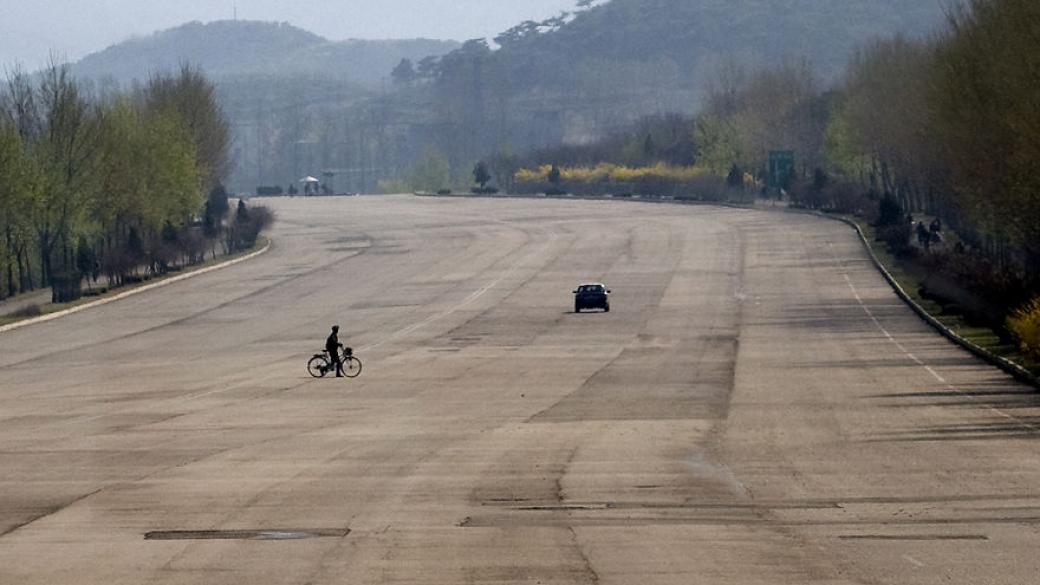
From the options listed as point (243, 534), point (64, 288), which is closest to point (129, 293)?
point (64, 288)

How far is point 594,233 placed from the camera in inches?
4193

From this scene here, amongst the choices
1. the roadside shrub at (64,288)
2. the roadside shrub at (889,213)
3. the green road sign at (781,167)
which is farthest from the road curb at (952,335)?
the green road sign at (781,167)

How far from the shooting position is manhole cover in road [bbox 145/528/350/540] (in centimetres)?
1788

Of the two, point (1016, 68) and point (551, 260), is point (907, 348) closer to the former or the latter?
point (1016, 68)

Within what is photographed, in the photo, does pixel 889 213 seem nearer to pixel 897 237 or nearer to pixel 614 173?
pixel 897 237

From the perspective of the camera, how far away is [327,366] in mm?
42406

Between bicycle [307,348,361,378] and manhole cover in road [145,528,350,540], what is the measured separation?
23931 millimetres

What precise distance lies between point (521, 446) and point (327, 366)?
16.3 meters

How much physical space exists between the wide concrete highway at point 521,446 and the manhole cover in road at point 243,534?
69 millimetres

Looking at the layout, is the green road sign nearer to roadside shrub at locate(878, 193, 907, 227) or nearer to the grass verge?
the grass verge

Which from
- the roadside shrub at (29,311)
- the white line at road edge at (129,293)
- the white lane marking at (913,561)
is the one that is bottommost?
the white line at road edge at (129,293)

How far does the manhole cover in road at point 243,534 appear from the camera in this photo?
17875 mm

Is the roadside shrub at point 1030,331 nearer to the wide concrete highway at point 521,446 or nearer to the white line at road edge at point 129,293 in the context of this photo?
the wide concrete highway at point 521,446

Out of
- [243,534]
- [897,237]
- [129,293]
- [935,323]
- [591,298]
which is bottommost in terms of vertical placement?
[129,293]
